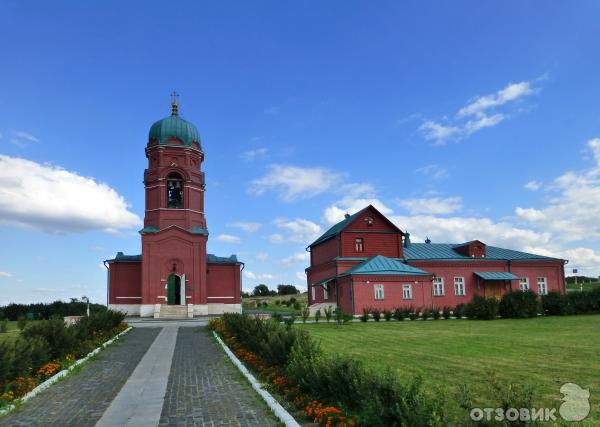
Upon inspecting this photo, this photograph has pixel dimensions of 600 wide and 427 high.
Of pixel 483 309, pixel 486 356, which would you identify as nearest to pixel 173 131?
pixel 483 309

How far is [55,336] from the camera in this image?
14.0 metres

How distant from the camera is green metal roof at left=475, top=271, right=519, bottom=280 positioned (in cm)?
4031

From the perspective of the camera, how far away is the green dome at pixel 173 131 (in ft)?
127

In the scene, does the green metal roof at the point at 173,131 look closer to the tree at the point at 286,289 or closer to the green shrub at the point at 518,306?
the green shrub at the point at 518,306

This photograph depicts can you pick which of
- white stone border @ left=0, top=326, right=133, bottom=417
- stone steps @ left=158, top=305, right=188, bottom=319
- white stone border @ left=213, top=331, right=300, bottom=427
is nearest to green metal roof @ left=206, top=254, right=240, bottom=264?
stone steps @ left=158, top=305, right=188, bottom=319

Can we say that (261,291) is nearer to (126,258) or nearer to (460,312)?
(126,258)

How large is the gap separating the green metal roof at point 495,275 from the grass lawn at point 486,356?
1897 centimetres

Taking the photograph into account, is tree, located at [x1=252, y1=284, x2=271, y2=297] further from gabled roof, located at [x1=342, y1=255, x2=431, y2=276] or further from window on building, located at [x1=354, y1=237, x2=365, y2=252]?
gabled roof, located at [x1=342, y1=255, x2=431, y2=276]

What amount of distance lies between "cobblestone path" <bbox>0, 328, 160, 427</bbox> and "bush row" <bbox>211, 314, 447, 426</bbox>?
319 cm

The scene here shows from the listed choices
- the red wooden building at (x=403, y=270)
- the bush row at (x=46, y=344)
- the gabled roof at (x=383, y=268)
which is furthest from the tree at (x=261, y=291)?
the bush row at (x=46, y=344)

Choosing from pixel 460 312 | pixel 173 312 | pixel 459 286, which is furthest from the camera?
pixel 459 286

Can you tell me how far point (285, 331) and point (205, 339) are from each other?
9595 millimetres

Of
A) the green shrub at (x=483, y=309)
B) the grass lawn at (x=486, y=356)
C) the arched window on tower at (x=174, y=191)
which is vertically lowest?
the grass lawn at (x=486, y=356)

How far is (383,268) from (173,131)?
18495 millimetres
